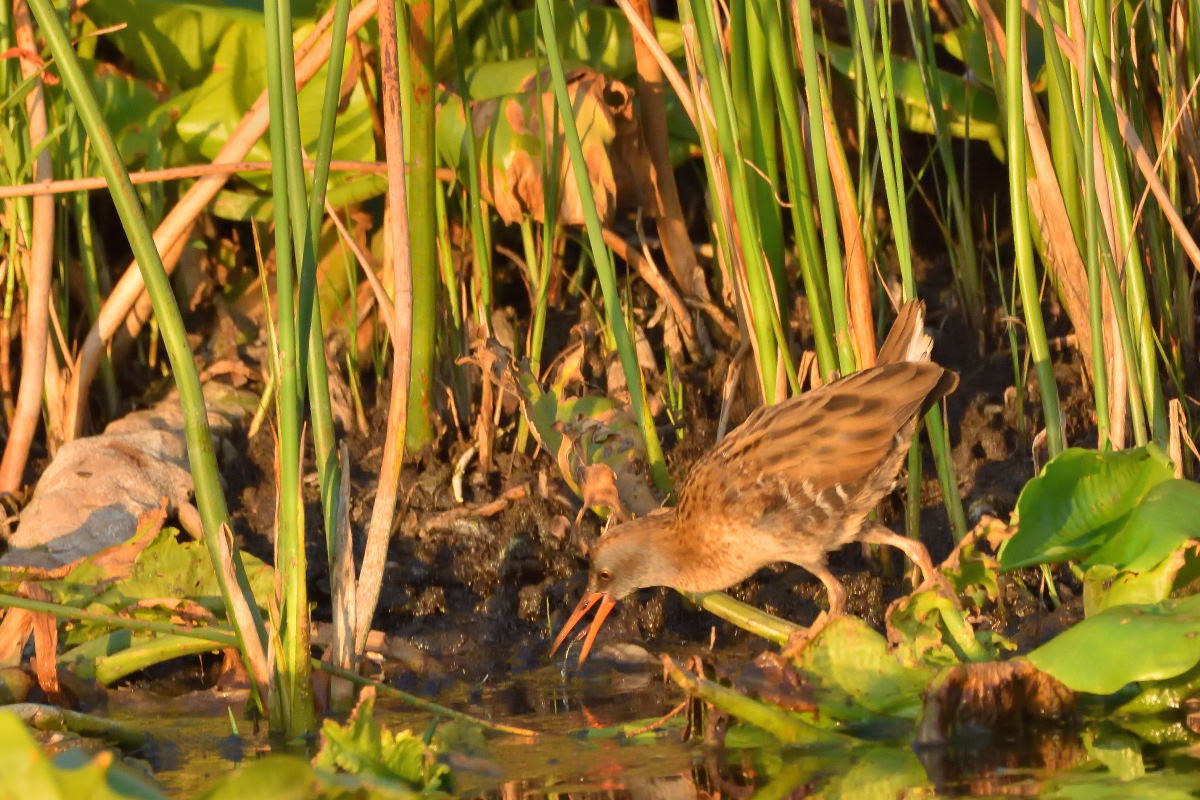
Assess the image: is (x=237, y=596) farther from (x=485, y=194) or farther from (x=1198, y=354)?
(x=1198, y=354)

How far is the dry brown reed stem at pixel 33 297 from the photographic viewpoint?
4539mm

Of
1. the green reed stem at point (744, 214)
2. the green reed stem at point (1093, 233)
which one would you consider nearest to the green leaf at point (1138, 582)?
the green reed stem at point (1093, 233)

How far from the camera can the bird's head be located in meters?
3.94

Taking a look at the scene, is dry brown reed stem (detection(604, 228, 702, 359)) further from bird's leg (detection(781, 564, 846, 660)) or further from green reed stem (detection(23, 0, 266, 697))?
green reed stem (detection(23, 0, 266, 697))

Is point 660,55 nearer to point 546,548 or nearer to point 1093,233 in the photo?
point 1093,233

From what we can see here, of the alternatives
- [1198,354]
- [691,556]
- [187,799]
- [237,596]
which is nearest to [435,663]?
[691,556]

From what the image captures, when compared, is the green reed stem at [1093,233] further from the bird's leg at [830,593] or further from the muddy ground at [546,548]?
the bird's leg at [830,593]

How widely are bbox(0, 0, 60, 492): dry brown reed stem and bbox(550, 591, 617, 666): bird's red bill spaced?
1.65 metres

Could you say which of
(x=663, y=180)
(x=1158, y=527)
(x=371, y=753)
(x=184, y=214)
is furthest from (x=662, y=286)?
(x=371, y=753)

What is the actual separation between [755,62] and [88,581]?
203 cm

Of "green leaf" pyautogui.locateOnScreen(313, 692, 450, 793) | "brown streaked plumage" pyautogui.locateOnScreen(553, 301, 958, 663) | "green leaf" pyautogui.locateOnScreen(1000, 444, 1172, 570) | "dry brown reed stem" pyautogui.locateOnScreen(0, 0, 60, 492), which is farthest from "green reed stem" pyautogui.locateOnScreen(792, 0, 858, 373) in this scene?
"dry brown reed stem" pyautogui.locateOnScreen(0, 0, 60, 492)

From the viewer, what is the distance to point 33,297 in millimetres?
4578

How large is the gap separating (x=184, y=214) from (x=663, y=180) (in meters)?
1.37

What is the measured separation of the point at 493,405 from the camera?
469cm
